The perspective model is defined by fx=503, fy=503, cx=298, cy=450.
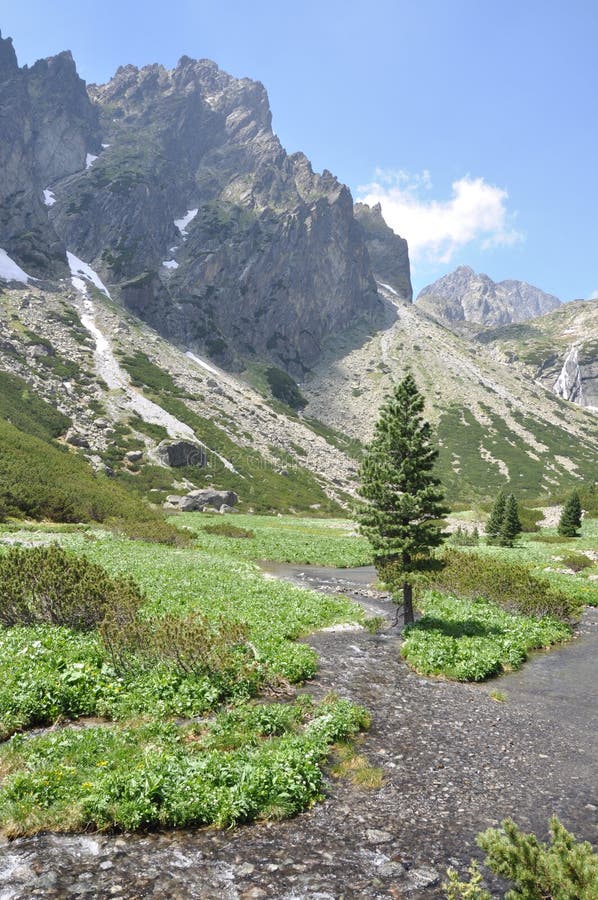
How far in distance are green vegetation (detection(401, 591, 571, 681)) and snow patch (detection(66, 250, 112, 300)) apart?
161495mm

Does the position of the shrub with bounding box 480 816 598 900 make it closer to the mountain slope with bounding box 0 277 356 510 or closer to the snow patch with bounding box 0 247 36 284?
the mountain slope with bounding box 0 277 356 510

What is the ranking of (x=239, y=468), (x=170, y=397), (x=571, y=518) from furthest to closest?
(x=170, y=397) → (x=239, y=468) → (x=571, y=518)

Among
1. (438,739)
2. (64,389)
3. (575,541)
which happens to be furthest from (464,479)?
(438,739)

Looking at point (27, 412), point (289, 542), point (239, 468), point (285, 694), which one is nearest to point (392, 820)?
point (285, 694)

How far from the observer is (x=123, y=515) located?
52.6 metres

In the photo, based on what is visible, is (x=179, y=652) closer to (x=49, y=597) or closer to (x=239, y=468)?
(x=49, y=597)

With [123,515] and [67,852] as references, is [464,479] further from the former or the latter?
[67,852]

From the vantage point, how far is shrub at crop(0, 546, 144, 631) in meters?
16.2

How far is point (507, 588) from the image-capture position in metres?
26.5

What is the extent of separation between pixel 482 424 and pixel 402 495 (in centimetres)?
15439

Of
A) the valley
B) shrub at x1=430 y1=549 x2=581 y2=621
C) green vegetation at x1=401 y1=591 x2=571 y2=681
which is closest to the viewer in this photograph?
the valley

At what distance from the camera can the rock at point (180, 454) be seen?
90.4m

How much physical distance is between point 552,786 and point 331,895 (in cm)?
575

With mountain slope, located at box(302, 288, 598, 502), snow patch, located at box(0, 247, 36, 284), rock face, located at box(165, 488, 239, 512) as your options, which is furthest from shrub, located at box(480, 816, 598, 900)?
snow patch, located at box(0, 247, 36, 284)
